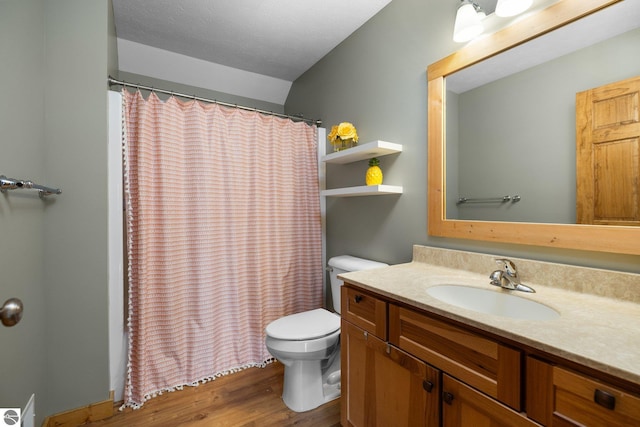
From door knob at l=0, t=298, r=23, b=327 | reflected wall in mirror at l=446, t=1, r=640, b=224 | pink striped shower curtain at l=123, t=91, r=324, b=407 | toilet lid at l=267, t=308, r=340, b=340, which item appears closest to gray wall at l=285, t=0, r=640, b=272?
reflected wall in mirror at l=446, t=1, r=640, b=224

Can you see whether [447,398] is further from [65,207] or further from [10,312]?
[65,207]

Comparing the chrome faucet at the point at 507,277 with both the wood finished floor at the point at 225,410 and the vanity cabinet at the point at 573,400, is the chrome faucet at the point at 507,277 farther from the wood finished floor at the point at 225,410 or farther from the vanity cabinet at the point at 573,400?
the wood finished floor at the point at 225,410

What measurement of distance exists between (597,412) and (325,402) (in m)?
1.37

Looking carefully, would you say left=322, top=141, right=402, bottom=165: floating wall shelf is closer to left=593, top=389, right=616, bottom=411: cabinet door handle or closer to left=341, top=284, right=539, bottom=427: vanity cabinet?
left=341, top=284, right=539, bottom=427: vanity cabinet

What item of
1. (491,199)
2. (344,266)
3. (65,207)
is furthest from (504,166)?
(65,207)

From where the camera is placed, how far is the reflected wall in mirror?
3.28ft

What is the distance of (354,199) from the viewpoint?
210 cm

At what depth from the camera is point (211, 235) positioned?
74.2 inches

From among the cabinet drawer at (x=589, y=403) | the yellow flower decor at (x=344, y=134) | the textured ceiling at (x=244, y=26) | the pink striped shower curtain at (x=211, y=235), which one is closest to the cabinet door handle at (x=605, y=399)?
the cabinet drawer at (x=589, y=403)

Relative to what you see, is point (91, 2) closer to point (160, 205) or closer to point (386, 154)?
point (160, 205)

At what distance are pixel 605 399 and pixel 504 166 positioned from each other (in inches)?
36.9

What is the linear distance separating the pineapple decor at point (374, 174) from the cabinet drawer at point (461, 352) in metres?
0.89

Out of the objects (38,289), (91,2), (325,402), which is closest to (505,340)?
(325,402)

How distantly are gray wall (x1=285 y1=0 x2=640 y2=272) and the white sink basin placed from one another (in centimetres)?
25
